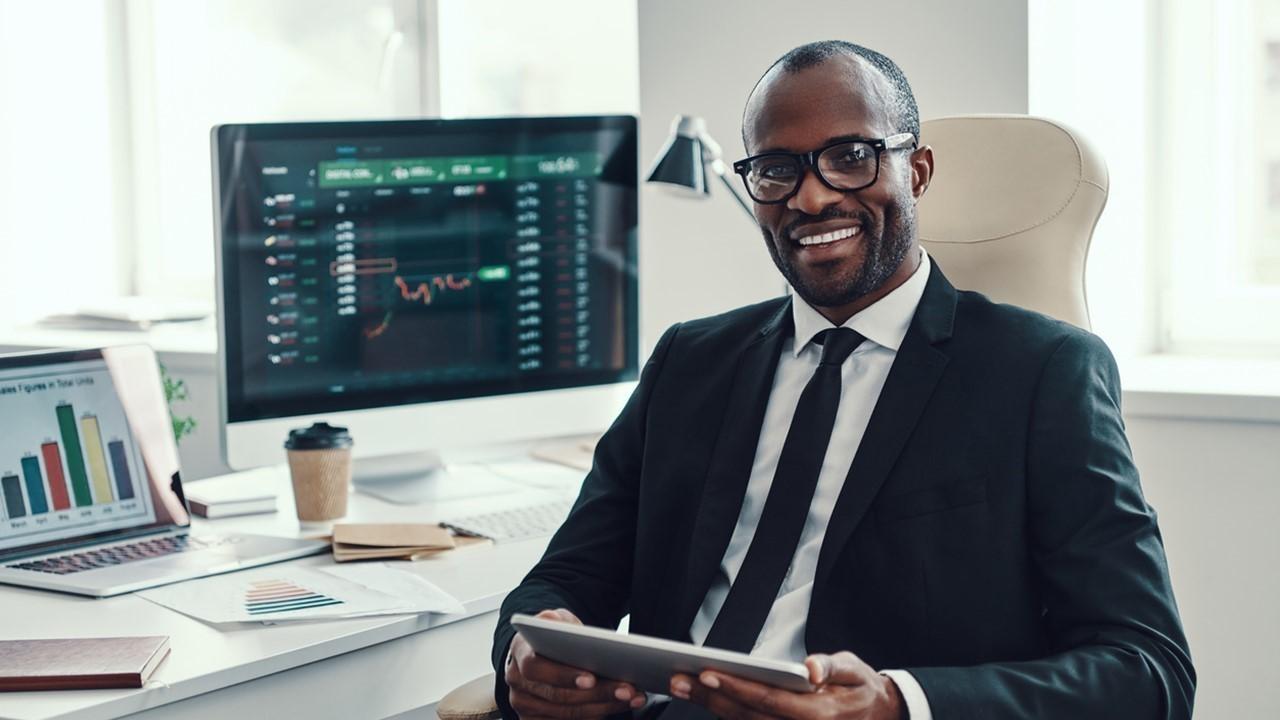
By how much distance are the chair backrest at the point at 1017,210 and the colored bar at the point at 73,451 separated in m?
1.06

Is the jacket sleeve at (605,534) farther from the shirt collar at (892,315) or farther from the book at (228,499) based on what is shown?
the book at (228,499)

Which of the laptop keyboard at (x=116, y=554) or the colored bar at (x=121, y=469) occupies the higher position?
the colored bar at (x=121, y=469)

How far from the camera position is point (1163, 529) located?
216 centimetres

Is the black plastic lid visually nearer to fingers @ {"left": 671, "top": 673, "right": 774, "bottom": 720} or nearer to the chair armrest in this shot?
the chair armrest

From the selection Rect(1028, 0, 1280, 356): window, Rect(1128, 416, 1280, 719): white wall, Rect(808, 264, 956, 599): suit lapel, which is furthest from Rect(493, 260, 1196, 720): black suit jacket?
Rect(1028, 0, 1280, 356): window

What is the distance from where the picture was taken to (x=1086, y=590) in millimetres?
1259

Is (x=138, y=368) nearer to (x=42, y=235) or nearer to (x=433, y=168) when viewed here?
(x=433, y=168)

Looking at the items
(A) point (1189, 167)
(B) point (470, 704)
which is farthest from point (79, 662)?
(A) point (1189, 167)

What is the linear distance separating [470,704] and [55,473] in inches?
25.9

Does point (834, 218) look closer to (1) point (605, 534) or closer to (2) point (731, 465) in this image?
(2) point (731, 465)

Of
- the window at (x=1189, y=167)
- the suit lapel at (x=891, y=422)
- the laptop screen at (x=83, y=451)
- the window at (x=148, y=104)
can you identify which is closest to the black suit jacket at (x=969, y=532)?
the suit lapel at (x=891, y=422)

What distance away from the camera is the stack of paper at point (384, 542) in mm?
1761

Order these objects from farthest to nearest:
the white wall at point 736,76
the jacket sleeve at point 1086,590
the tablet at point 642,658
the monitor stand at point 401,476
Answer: the white wall at point 736,76
the monitor stand at point 401,476
the jacket sleeve at point 1086,590
the tablet at point 642,658

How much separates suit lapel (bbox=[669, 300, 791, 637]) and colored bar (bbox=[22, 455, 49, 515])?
2.62 feet
